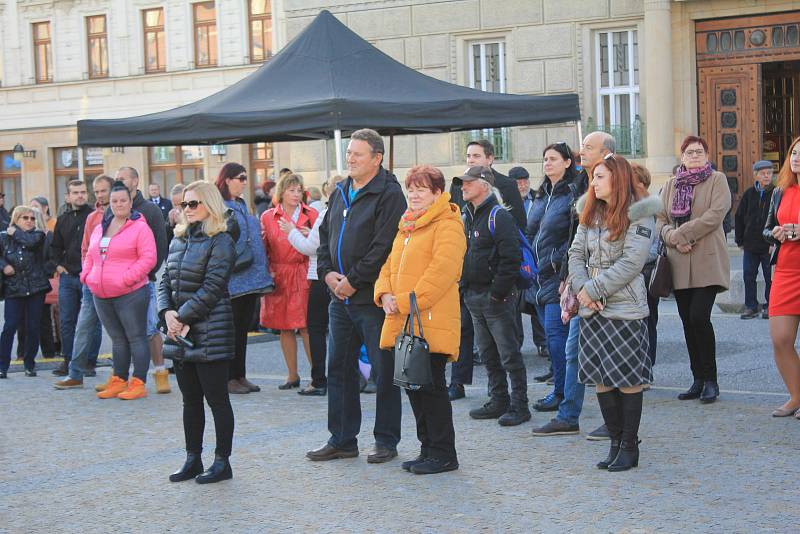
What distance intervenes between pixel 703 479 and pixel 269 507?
2.32 metres

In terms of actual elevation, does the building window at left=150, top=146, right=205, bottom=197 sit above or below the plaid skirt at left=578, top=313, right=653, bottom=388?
above

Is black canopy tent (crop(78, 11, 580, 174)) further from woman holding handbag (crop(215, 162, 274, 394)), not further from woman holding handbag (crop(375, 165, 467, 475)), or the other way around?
woman holding handbag (crop(375, 165, 467, 475))

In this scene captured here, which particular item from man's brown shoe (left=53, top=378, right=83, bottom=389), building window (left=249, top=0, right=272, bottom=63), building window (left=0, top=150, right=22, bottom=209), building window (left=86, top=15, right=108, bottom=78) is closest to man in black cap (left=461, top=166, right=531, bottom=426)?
man's brown shoe (left=53, top=378, right=83, bottom=389)

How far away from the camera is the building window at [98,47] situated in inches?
1355

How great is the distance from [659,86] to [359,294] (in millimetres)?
16846

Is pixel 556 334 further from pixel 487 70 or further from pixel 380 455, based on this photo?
pixel 487 70

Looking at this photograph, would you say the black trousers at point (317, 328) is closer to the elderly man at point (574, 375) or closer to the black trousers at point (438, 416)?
the elderly man at point (574, 375)

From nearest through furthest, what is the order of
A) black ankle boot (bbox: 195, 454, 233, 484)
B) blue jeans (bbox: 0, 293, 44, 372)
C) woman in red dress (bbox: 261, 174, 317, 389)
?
black ankle boot (bbox: 195, 454, 233, 484) → woman in red dress (bbox: 261, 174, 317, 389) → blue jeans (bbox: 0, 293, 44, 372)

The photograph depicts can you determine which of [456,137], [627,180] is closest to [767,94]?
[456,137]

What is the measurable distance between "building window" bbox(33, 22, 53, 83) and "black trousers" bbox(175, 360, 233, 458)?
99.5 ft

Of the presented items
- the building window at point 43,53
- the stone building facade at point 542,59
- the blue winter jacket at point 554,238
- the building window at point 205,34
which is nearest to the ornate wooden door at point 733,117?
the stone building facade at point 542,59

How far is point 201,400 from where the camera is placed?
6.92 metres

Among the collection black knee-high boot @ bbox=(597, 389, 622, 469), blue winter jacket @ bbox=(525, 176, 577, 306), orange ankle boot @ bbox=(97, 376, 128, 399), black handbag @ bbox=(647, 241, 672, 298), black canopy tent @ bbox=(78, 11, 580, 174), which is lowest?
orange ankle boot @ bbox=(97, 376, 128, 399)

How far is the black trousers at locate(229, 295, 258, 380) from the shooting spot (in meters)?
9.71
